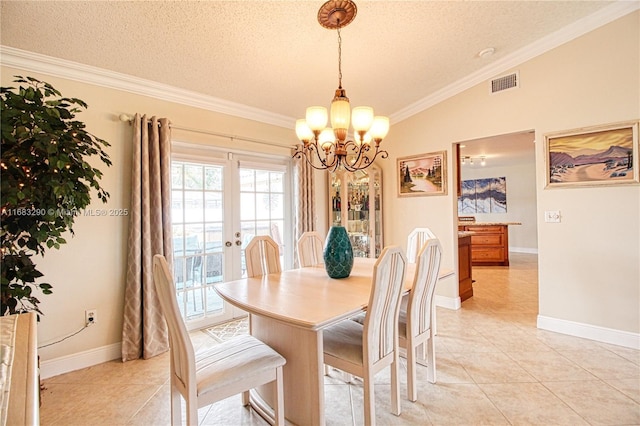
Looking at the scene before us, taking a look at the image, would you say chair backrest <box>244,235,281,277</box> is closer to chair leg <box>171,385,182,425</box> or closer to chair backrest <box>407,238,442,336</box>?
chair leg <box>171,385,182,425</box>

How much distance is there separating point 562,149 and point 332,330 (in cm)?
298

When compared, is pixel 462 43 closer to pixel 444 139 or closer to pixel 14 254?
pixel 444 139

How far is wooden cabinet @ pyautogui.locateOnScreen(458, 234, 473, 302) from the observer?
162 inches

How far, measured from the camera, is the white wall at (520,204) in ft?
26.2

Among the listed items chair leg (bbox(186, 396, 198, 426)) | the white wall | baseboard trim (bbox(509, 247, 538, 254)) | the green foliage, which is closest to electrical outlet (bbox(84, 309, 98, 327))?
the green foliage

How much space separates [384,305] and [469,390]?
1.10 meters

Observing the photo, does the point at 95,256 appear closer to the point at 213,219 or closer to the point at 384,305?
the point at 213,219

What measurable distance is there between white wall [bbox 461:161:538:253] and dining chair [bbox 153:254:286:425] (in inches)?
337

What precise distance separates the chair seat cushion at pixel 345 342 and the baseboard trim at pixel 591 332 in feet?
8.01

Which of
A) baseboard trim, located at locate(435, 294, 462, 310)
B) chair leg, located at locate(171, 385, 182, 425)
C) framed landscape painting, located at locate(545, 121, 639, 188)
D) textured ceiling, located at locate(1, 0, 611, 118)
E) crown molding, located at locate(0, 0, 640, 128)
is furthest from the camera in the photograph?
baseboard trim, located at locate(435, 294, 462, 310)

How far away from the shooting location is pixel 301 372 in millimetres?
1696

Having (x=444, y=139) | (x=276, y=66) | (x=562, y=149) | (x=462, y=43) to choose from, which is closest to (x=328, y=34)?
(x=276, y=66)

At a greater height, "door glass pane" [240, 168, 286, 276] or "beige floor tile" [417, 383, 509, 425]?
"door glass pane" [240, 168, 286, 276]

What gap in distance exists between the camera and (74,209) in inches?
71.0
